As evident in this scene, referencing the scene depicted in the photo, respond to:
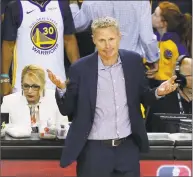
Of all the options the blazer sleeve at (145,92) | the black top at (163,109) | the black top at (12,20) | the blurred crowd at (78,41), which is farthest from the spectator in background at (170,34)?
the blazer sleeve at (145,92)

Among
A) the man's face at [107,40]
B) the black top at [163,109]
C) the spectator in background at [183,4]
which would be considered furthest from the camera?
the spectator in background at [183,4]

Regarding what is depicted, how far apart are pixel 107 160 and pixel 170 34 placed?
6.23 ft

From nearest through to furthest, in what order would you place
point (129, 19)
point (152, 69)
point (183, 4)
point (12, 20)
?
point (12, 20) → point (129, 19) → point (152, 69) → point (183, 4)

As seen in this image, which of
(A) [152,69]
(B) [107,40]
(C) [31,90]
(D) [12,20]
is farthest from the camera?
(A) [152,69]

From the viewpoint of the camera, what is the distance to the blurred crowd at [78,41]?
466cm

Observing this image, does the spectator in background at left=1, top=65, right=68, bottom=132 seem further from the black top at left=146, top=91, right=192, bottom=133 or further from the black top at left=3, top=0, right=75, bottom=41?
the black top at left=146, top=91, right=192, bottom=133

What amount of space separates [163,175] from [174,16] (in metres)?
1.58

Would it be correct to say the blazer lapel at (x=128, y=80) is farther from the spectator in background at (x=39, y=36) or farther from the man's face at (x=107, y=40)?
the spectator in background at (x=39, y=36)

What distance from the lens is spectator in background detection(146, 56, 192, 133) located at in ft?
15.1

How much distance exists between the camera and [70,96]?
3.40 meters

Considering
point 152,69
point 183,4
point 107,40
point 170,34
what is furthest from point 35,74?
point 183,4

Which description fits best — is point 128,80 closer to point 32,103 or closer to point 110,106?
point 110,106

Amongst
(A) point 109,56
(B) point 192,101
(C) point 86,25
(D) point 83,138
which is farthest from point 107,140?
(C) point 86,25

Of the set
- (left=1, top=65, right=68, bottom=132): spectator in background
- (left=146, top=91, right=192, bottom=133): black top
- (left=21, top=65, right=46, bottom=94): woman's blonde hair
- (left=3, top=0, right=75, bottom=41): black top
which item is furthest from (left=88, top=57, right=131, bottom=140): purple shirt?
(left=3, top=0, right=75, bottom=41): black top
